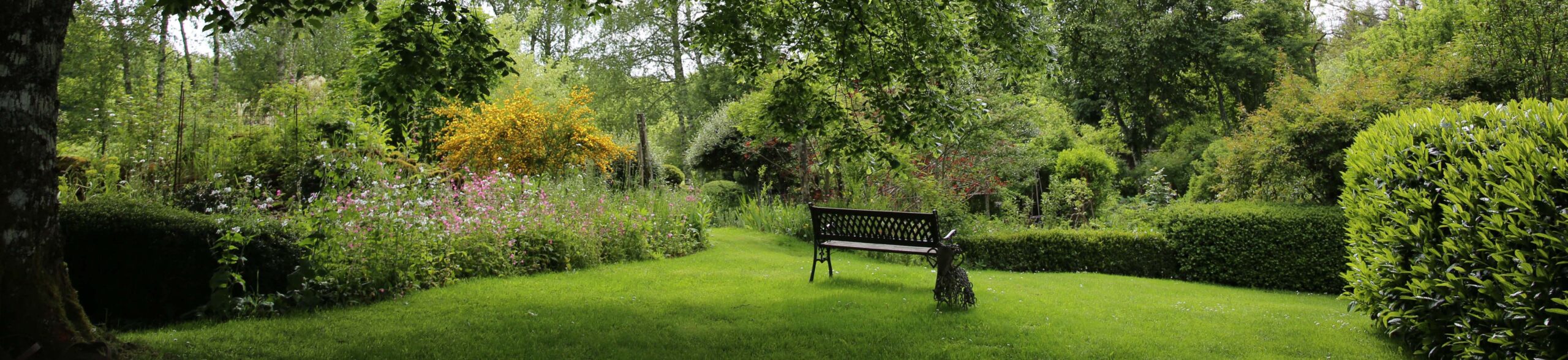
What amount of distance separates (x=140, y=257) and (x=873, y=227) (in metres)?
5.26

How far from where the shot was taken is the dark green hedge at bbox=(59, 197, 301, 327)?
3.95m

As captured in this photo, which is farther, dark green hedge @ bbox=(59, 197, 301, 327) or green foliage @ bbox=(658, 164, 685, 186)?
green foliage @ bbox=(658, 164, 685, 186)

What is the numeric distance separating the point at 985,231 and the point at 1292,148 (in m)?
3.73

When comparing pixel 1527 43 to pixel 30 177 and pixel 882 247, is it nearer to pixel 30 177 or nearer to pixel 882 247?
pixel 882 247

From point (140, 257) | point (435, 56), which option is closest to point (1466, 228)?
point (435, 56)

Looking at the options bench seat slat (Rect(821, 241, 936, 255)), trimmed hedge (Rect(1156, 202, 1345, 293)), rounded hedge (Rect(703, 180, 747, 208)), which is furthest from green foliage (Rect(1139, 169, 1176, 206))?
rounded hedge (Rect(703, 180, 747, 208))

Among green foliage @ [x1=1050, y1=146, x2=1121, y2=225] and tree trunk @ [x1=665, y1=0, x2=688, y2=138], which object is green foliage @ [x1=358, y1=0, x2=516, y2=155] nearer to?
green foliage @ [x1=1050, y1=146, x2=1121, y2=225]

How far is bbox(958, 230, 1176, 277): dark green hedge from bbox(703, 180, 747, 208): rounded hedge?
6.24 m

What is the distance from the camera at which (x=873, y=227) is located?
711 centimetres

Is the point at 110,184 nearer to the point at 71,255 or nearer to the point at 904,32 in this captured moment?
the point at 71,255

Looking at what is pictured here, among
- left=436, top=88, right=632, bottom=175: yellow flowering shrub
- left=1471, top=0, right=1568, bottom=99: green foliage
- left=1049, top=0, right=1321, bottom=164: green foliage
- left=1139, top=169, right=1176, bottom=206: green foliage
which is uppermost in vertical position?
left=1049, top=0, right=1321, bottom=164: green foliage

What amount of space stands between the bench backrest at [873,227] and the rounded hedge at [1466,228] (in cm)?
289

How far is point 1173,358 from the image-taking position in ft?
13.2

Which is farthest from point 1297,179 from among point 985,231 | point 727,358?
point 727,358
